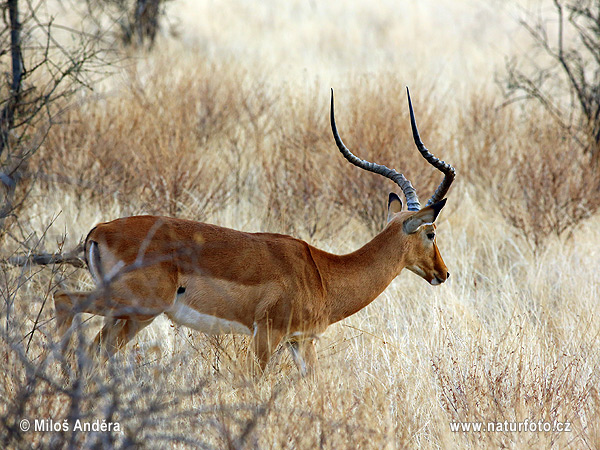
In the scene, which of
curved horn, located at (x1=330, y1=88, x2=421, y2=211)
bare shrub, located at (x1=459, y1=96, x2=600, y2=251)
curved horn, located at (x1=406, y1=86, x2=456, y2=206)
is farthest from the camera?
bare shrub, located at (x1=459, y1=96, x2=600, y2=251)

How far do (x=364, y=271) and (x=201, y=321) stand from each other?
41.4 inches

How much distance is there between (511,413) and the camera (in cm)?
361

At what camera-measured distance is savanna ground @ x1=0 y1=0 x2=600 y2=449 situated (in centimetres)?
331

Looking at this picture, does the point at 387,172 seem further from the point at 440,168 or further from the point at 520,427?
the point at 520,427

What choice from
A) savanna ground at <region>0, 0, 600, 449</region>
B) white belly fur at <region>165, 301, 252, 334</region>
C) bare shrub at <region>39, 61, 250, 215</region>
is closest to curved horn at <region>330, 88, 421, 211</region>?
savanna ground at <region>0, 0, 600, 449</region>

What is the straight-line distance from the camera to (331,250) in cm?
646

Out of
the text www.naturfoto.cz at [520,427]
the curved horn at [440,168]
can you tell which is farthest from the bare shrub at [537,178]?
the text www.naturfoto.cz at [520,427]

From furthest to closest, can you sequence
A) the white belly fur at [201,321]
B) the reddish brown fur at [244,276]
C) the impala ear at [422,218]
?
the impala ear at [422,218] < the white belly fur at [201,321] < the reddish brown fur at [244,276]

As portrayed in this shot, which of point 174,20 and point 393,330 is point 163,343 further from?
point 174,20

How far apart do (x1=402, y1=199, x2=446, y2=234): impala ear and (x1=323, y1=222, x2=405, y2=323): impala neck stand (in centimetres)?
8

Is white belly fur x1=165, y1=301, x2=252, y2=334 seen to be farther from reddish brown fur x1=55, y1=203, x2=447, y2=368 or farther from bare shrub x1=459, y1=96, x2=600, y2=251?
bare shrub x1=459, y1=96, x2=600, y2=251

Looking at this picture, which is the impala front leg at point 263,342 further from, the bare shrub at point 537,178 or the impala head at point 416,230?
the bare shrub at point 537,178

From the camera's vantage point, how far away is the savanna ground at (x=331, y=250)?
10.9 ft

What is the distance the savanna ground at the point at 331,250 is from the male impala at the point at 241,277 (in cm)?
17
